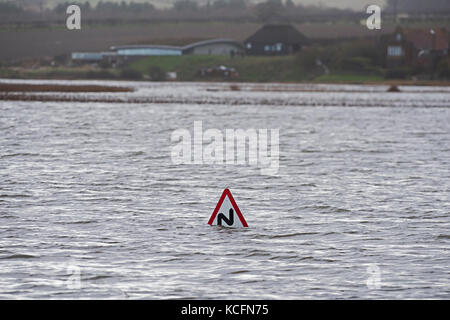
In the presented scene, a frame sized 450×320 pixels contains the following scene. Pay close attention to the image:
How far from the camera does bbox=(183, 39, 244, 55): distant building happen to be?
162000 millimetres

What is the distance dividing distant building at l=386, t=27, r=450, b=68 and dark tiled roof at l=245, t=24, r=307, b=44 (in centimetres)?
2571

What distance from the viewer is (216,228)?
19.5m

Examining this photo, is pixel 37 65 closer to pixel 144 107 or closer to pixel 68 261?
pixel 144 107

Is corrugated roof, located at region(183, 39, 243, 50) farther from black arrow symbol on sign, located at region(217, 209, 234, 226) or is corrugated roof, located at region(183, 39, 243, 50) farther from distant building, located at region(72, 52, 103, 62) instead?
black arrow symbol on sign, located at region(217, 209, 234, 226)

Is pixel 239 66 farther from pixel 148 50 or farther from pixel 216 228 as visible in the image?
pixel 216 228

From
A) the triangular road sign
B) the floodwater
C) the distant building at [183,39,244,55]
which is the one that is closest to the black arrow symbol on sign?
the triangular road sign

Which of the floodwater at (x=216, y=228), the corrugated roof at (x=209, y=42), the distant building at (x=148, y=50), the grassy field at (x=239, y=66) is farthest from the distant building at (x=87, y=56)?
the floodwater at (x=216, y=228)

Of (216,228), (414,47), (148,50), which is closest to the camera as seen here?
(216,228)

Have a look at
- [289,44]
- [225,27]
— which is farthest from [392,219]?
[225,27]

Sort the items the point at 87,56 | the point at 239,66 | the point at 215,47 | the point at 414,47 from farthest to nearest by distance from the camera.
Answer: the point at 215,47 → the point at 87,56 → the point at 239,66 → the point at 414,47

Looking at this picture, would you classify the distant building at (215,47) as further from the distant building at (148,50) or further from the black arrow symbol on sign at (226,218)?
the black arrow symbol on sign at (226,218)

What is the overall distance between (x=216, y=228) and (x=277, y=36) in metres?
136

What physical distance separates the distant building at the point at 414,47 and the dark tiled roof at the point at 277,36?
25.7 meters

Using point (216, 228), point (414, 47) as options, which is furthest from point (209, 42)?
point (216, 228)
